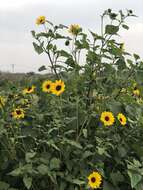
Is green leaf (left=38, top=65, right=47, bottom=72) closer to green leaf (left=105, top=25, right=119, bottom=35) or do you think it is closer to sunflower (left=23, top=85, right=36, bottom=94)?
sunflower (left=23, top=85, right=36, bottom=94)

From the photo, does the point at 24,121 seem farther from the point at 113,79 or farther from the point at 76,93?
the point at 113,79

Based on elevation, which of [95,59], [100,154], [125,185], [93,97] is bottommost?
[125,185]

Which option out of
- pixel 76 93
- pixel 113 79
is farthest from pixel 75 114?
pixel 113 79

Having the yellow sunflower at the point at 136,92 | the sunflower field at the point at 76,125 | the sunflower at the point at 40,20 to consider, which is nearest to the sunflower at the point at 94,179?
the sunflower field at the point at 76,125

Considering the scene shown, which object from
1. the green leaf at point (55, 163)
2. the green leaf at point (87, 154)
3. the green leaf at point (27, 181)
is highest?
the green leaf at point (87, 154)

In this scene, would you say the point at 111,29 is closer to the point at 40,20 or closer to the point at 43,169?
the point at 40,20

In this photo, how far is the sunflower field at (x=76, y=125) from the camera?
2.59 metres

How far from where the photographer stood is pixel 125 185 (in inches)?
111

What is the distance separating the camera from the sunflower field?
259 cm

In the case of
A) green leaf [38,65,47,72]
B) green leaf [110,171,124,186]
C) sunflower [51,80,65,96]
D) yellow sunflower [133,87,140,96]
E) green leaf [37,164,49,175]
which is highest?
green leaf [38,65,47,72]

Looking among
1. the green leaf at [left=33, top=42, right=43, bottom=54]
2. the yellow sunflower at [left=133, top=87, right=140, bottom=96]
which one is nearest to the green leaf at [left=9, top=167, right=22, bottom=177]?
the green leaf at [left=33, top=42, right=43, bottom=54]

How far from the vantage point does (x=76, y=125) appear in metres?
2.73

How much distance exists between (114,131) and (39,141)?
0.45m

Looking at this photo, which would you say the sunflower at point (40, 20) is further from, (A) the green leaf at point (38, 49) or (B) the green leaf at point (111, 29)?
(B) the green leaf at point (111, 29)
